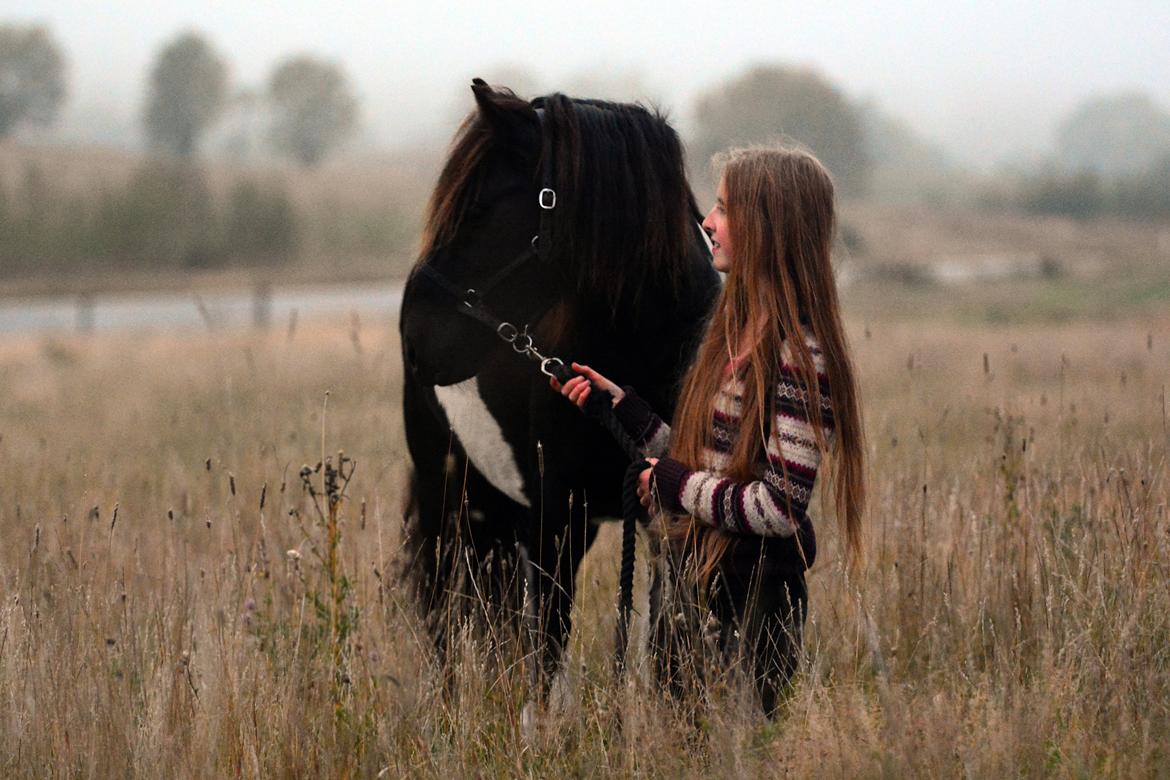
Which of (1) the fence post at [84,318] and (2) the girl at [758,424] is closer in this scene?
(2) the girl at [758,424]

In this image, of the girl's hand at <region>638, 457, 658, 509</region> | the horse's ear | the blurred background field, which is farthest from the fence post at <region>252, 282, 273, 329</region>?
the girl's hand at <region>638, 457, 658, 509</region>

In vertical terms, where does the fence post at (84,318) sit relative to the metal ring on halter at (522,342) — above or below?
below

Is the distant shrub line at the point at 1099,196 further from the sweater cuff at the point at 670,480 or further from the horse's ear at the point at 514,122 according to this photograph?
the sweater cuff at the point at 670,480

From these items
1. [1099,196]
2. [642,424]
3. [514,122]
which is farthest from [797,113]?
[642,424]

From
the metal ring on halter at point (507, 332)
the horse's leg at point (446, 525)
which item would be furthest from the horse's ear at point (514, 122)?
the horse's leg at point (446, 525)

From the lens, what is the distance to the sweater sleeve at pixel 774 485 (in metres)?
2.69

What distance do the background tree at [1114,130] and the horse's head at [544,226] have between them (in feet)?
599

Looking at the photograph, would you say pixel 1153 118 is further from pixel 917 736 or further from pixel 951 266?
pixel 917 736

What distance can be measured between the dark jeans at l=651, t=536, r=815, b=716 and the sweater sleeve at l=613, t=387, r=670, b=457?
0.87 feet

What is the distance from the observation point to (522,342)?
10.2 ft

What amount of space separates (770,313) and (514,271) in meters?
0.72

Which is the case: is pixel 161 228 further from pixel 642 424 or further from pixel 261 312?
pixel 642 424

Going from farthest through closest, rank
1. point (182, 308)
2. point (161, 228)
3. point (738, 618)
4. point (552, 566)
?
point (161, 228), point (182, 308), point (552, 566), point (738, 618)

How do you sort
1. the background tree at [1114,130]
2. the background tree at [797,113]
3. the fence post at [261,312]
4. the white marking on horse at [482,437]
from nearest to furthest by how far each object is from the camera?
the white marking on horse at [482,437] → the fence post at [261,312] → the background tree at [797,113] → the background tree at [1114,130]
